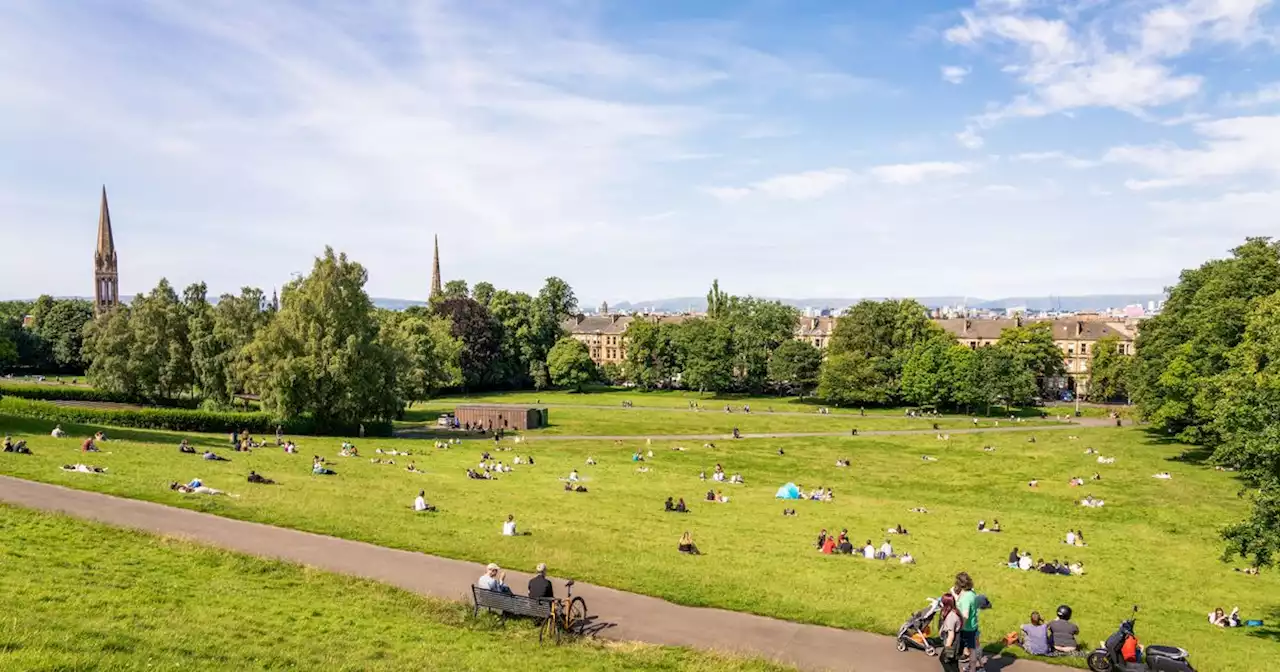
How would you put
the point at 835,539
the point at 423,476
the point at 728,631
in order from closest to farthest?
the point at 728,631
the point at 835,539
the point at 423,476

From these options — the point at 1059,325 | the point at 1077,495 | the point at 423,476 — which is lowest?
the point at 1077,495

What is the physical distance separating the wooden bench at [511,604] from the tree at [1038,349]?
115 meters

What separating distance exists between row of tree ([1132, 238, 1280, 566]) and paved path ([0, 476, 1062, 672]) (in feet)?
62.4

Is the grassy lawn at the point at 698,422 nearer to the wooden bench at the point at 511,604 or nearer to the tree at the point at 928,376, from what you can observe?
the tree at the point at 928,376

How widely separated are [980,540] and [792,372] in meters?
81.6

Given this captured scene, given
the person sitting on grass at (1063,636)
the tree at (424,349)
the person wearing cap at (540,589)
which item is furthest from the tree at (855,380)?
the person wearing cap at (540,589)

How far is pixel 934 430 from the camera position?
7988 cm

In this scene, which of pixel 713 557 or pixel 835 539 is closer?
pixel 713 557

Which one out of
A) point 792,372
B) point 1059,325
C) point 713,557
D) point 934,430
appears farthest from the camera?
point 1059,325

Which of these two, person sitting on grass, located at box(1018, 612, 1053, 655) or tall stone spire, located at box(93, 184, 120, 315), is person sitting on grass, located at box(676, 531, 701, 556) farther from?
tall stone spire, located at box(93, 184, 120, 315)

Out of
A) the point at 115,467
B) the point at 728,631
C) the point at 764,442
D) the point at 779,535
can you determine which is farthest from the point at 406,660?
the point at 764,442

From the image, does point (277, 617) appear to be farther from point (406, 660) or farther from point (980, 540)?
point (980, 540)

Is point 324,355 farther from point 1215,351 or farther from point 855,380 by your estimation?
point 855,380

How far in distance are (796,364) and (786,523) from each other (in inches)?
3226
